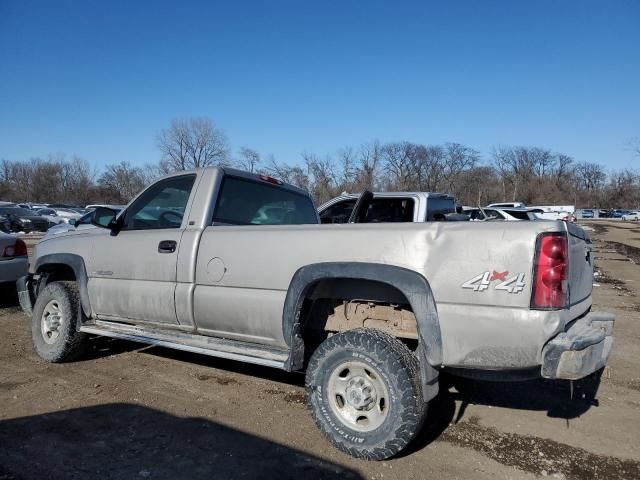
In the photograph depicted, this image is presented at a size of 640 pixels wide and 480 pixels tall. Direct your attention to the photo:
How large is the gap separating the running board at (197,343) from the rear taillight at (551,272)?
5.96 feet

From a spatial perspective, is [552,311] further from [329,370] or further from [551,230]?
[329,370]

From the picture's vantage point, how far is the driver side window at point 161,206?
15.1 feet

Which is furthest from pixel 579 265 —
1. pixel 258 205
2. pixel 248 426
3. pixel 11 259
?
pixel 11 259

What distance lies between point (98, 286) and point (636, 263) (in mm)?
16730

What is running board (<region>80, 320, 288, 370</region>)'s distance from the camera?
3.68 meters

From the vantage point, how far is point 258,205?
4.89m

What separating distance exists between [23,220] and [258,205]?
99.3 ft

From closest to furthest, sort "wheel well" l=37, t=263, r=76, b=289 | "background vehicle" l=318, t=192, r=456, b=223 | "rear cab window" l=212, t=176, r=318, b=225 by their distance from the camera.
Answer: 1. "rear cab window" l=212, t=176, r=318, b=225
2. "wheel well" l=37, t=263, r=76, b=289
3. "background vehicle" l=318, t=192, r=456, b=223

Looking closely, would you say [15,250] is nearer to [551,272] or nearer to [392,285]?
[392,285]

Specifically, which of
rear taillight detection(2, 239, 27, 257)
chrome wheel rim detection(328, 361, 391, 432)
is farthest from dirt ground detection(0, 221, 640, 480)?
rear taillight detection(2, 239, 27, 257)

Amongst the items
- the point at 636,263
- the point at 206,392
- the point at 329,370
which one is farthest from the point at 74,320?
the point at 636,263

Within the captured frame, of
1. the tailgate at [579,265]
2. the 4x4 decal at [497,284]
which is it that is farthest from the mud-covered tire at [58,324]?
the tailgate at [579,265]

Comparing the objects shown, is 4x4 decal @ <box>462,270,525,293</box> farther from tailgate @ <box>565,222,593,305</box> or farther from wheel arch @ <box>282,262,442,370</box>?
tailgate @ <box>565,222,593,305</box>

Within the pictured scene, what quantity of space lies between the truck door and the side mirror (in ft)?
0.34
